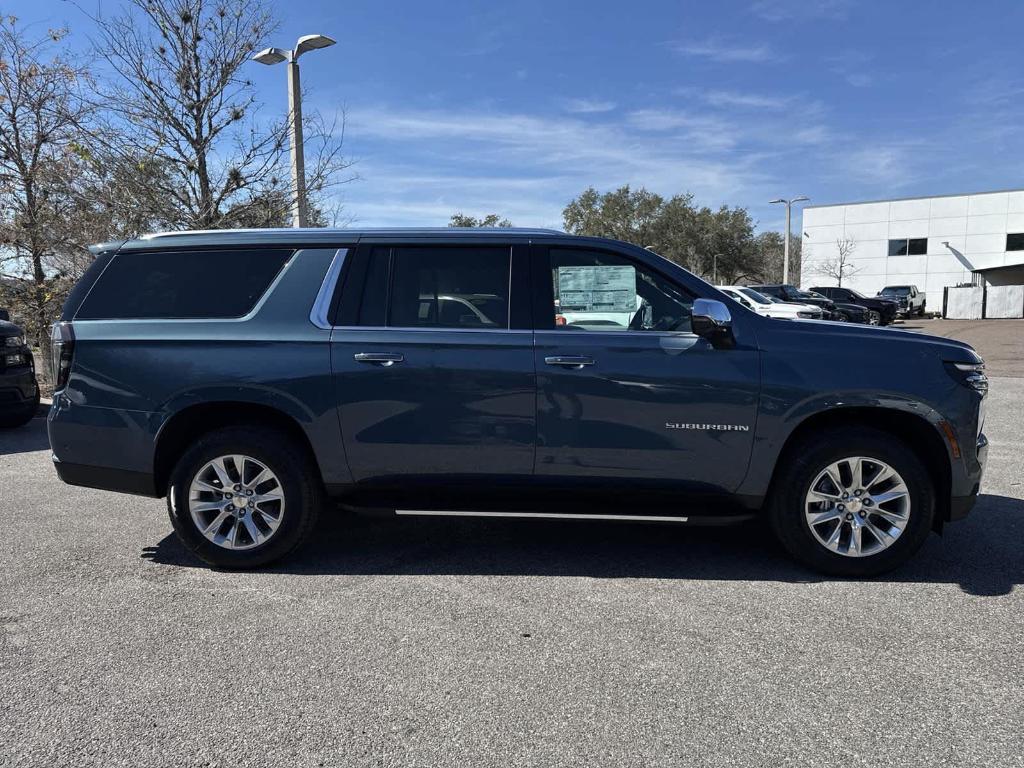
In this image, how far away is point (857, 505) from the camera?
396cm

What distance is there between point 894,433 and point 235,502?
12.5 feet

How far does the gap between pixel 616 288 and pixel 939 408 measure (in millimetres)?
1854

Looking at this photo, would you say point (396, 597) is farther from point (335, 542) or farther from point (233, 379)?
point (233, 379)

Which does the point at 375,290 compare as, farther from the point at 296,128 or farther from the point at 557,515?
the point at 296,128

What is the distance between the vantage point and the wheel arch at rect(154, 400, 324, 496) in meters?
4.18

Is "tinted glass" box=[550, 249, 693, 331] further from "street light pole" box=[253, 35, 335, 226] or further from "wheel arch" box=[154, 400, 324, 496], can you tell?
"street light pole" box=[253, 35, 335, 226]

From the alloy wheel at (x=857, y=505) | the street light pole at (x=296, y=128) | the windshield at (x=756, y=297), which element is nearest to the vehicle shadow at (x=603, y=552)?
the alloy wheel at (x=857, y=505)

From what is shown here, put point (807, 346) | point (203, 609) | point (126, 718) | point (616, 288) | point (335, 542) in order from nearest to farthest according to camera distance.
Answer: point (126, 718) → point (203, 609) → point (807, 346) → point (616, 288) → point (335, 542)

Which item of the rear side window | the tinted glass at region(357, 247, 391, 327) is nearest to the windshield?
the tinted glass at region(357, 247, 391, 327)

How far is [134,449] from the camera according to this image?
4164 mm

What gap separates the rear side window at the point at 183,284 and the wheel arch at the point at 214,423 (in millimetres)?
551

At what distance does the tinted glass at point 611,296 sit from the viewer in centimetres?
408

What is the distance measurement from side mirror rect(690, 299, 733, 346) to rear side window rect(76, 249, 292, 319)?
7.79 feet

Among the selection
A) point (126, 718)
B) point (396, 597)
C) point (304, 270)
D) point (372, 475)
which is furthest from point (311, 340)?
point (126, 718)
